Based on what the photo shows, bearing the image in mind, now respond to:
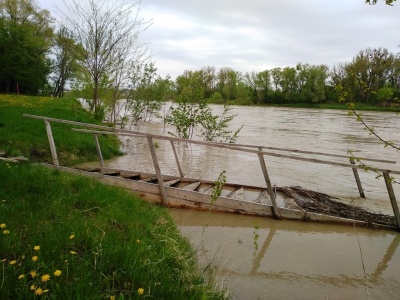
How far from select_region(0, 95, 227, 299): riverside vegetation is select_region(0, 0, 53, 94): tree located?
40131mm

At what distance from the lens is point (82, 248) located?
2895 mm

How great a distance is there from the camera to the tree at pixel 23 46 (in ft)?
126

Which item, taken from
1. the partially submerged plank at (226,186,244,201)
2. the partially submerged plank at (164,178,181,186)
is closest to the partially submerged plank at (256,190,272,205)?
the partially submerged plank at (226,186,244,201)

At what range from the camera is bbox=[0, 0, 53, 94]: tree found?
3834 cm

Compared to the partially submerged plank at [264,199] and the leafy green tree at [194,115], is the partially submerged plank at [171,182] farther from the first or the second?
the leafy green tree at [194,115]

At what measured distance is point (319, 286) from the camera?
13.0 ft

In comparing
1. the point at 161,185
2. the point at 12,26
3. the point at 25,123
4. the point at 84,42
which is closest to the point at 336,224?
the point at 161,185

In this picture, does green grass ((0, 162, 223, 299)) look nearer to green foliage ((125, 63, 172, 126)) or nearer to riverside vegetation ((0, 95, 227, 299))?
riverside vegetation ((0, 95, 227, 299))

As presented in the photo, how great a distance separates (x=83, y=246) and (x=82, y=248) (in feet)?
0.09

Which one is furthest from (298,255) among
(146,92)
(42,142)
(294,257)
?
(146,92)

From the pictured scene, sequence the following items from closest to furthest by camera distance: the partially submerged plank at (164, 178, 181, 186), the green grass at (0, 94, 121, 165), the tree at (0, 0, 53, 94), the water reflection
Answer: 1. the water reflection
2. the partially submerged plank at (164, 178, 181, 186)
3. the green grass at (0, 94, 121, 165)
4. the tree at (0, 0, 53, 94)

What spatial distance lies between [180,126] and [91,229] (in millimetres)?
12420

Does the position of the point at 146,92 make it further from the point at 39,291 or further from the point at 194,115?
the point at 39,291

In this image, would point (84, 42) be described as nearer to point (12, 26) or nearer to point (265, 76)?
point (12, 26)
